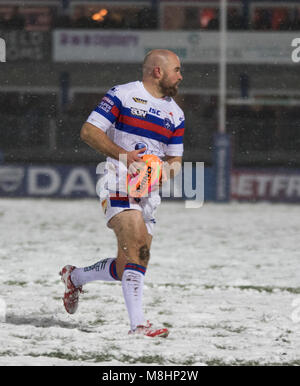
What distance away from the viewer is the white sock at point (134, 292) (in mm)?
5035

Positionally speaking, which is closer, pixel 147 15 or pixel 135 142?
pixel 135 142

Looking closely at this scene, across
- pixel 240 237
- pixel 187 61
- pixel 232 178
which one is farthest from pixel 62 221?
pixel 187 61

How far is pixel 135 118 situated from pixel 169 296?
2.08 metres

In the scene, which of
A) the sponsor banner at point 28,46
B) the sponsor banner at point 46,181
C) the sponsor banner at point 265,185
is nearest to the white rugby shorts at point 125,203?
the sponsor banner at point 46,181

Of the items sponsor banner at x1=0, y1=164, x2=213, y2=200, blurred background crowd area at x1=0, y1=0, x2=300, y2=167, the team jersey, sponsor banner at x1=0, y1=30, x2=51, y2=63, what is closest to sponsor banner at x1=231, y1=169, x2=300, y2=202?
sponsor banner at x1=0, y1=164, x2=213, y2=200

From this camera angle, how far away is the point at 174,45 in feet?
80.9

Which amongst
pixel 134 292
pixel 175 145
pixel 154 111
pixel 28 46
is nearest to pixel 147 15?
pixel 28 46

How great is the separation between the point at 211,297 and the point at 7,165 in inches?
410

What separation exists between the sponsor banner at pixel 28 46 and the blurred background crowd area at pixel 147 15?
14.0 inches

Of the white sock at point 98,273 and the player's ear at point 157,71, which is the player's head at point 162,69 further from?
the white sock at point 98,273

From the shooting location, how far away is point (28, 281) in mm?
7379

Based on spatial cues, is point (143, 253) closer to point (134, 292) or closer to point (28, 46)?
point (134, 292)

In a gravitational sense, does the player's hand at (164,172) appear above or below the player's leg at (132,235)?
above

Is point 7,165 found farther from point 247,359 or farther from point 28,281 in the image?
point 247,359
